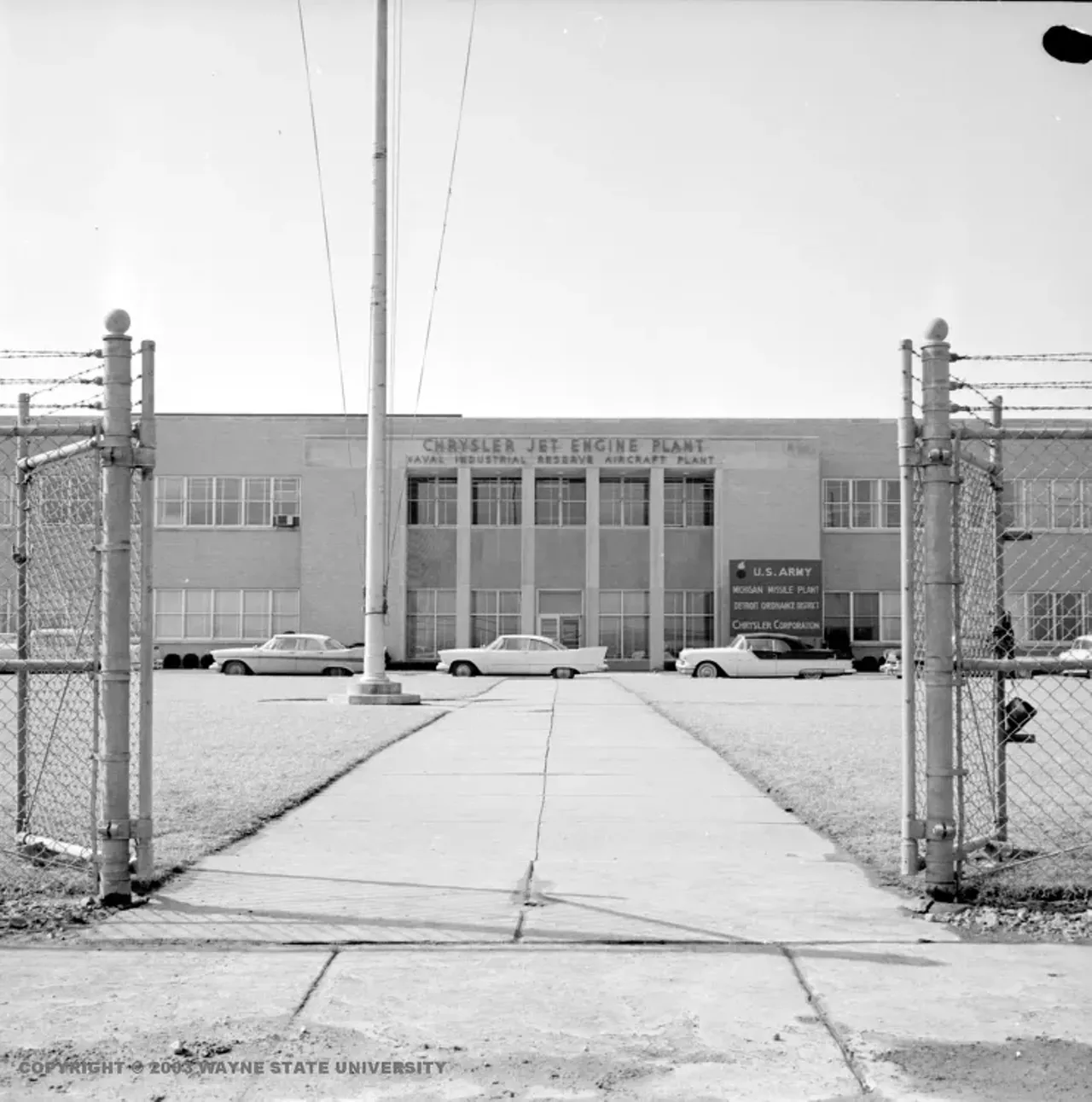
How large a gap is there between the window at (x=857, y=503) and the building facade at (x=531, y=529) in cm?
7

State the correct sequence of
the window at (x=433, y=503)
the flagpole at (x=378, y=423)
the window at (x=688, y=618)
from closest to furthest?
1. the flagpole at (x=378, y=423)
2. the window at (x=688, y=618)
3. the window at (x=433, y=503)

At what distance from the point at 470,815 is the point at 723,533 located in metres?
40.6

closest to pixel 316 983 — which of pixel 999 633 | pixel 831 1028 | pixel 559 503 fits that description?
pixel 831 1028

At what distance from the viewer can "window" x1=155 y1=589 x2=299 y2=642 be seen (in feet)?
162

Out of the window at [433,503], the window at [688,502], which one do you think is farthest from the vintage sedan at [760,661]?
the window at [433,503]

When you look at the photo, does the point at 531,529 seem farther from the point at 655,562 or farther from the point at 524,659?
the point at 524,659

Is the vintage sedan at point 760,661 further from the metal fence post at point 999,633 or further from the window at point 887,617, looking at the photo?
the metal fence post at point 999,633

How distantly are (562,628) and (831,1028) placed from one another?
45.0 metres

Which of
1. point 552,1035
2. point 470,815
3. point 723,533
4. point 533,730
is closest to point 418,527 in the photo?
point 723,533

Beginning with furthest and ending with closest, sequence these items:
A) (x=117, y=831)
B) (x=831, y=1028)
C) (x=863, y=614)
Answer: (x=863, y=614)
(x=117, y=831)
(x=831, y=1028)

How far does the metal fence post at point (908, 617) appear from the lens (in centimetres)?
633

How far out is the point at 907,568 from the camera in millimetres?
6383

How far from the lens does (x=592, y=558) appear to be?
4938cm

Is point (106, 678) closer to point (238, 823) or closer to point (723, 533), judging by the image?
point (238, 823)
